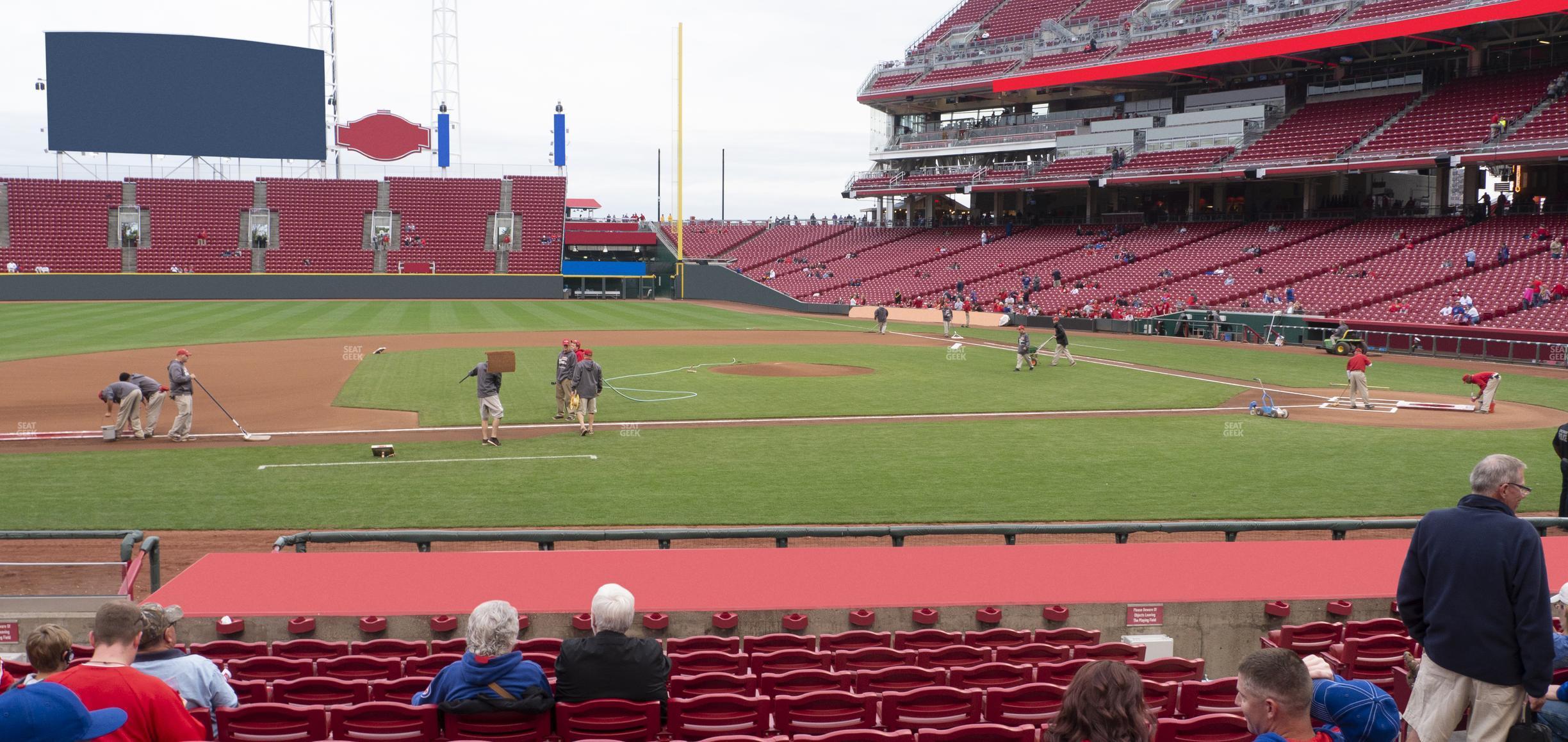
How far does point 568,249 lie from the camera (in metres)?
77.2

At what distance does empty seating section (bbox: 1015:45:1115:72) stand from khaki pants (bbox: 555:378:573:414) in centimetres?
5037

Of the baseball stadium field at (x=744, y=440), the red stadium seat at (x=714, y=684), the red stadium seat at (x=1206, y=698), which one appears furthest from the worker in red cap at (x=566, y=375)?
the red stadium seat at (x=1206, y=698)

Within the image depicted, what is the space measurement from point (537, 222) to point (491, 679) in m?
74.6

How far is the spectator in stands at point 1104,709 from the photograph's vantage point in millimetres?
3928

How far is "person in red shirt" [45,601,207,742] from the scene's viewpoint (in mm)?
4590

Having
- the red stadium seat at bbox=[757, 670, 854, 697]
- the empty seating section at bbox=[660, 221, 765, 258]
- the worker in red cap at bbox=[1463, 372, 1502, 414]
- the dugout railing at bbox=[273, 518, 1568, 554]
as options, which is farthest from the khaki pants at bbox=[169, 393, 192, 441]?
the empty seating section at bbox=[660, 221, 765, 258]

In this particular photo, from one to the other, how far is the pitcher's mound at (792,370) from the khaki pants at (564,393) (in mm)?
8993

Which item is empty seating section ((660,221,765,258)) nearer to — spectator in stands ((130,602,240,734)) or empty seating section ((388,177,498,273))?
empty seating section ((388,177,498,273))

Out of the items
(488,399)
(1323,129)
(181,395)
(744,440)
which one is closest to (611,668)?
(488,399)

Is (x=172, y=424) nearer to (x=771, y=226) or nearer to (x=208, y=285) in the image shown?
(x=208, y=285)

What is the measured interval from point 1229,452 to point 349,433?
16741 mm

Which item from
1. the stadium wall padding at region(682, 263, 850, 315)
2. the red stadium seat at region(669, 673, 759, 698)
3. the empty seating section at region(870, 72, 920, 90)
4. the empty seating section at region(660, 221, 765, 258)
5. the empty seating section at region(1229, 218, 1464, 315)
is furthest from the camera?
the empty seating section at region(660, 221, 765, 258)

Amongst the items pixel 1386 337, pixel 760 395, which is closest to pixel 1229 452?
pixel 760 395

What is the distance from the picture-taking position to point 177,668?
5.43m
